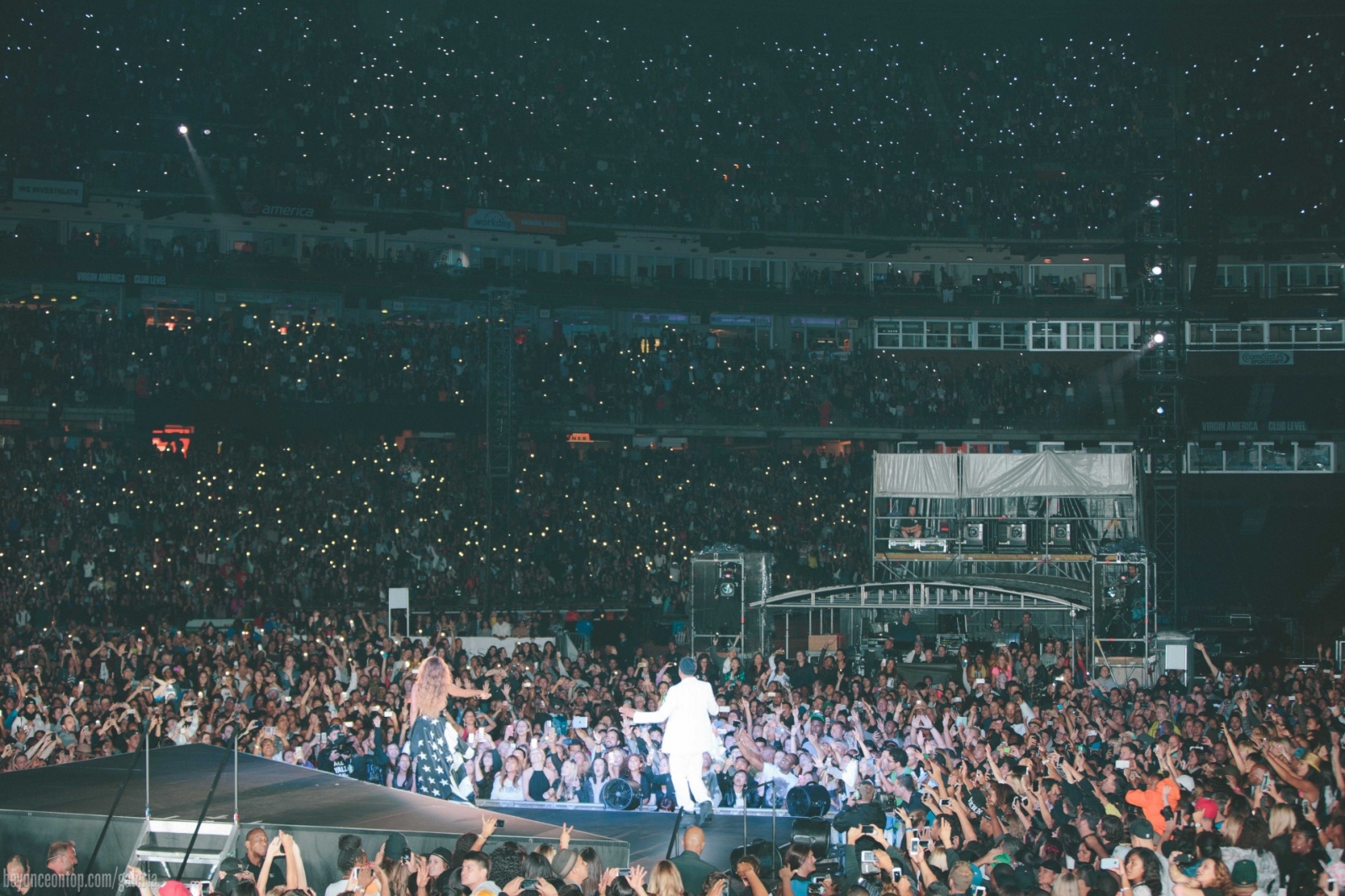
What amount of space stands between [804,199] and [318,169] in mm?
14863

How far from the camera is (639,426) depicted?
3747 centimetres

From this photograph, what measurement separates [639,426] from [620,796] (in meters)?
24.1

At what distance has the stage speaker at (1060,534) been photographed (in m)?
26.4

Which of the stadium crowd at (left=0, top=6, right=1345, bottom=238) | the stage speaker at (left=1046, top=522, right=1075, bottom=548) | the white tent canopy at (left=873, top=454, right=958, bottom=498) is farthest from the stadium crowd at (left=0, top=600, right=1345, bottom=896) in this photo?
the stadium crowd at (left=0, top=6, right=1345, bottom=238)

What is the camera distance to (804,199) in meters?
42.2

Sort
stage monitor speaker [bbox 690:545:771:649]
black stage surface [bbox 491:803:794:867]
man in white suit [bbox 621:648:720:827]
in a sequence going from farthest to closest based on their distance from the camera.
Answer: stage monitor speaker [bbox 690:545:771:649] < man in white suit [bbox 621:648:720:827] < black stage surface [bbox 491:803:794:867]

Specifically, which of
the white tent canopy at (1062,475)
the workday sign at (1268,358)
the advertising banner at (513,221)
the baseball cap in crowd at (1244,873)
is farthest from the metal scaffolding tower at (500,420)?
the workday sign at (1268,358)

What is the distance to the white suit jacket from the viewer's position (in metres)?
12.2

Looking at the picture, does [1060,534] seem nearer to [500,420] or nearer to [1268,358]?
[500,420]

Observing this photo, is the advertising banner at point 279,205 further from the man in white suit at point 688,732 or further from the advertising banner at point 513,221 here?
the man in white suit at point 688,732

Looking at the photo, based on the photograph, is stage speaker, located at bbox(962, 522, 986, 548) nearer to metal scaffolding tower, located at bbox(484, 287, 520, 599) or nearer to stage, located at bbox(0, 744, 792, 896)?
metal scaffolding tower, located at bbox(484, 287, 520, 599)

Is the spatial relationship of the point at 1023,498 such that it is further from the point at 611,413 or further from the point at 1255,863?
the point at 1255,863

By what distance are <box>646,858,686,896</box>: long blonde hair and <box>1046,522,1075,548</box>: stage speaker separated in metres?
20.2

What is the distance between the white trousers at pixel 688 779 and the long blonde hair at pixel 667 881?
4.69m
